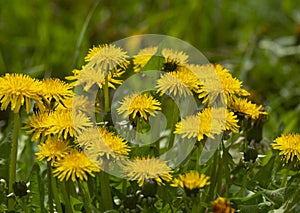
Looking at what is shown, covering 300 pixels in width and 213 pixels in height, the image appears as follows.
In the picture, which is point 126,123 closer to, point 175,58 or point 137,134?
point 137,134

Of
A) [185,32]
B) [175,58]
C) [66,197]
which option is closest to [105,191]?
[66,197]

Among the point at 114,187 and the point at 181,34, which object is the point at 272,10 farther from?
the point at 114,187

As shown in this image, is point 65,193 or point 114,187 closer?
point 65,193

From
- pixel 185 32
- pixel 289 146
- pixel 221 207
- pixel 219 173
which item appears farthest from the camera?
pixel 185 32

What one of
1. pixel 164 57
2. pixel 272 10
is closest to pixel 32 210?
pixel 164 57

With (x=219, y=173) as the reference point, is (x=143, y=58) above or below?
above

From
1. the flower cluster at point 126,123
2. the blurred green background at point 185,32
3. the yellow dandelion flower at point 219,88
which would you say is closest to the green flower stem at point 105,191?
the flower cluster at point 126,123
